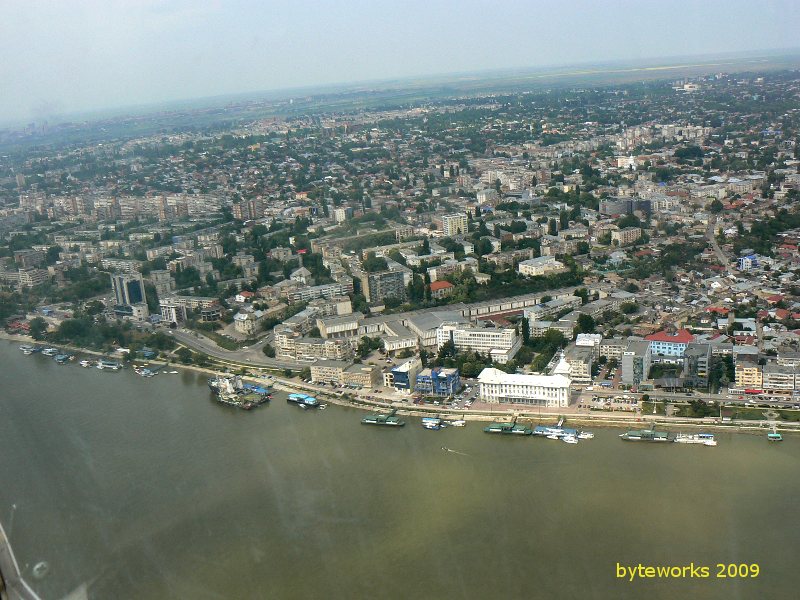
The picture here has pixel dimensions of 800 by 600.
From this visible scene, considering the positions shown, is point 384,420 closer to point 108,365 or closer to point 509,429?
point 509,429

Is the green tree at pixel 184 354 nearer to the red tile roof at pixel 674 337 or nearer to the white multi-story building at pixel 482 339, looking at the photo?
the white multi-story building at pixel 482 339

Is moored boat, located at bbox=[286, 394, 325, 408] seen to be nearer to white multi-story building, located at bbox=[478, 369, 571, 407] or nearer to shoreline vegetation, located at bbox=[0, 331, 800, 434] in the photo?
shoreline vegetation, located at bbox=[0, 331, 800, 434]

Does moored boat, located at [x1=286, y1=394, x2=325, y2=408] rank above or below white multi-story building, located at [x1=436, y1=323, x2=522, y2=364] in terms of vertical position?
below

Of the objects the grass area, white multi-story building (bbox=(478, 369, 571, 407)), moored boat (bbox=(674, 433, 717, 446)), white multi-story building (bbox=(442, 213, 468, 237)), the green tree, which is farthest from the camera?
white multi-story building (bbox=(442, 213, 468, 237))

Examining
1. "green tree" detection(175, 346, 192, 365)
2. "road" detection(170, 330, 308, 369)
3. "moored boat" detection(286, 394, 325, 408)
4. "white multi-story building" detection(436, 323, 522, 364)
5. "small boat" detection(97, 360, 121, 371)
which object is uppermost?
"white multi-story building" detection(436, 323, 522, 364)

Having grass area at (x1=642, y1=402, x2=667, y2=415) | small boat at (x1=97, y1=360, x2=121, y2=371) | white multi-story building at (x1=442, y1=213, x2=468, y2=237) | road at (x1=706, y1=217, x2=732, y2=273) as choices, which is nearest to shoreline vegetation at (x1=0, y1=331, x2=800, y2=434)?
grass area at (x1=642, y1=402, x2=667, y2=415)

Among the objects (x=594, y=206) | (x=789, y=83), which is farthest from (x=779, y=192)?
(x=789, y=83)

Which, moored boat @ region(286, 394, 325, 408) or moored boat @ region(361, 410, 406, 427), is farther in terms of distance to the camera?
moored boat @ region(286, 394, 325, 408)
